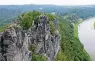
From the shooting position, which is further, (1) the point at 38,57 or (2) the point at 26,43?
(1) the point at 38,57

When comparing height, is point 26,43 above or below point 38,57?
above

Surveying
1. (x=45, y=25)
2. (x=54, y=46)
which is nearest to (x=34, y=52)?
(x=45, y=25)

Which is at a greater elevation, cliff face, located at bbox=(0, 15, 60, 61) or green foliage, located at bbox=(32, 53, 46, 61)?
cliff face, located at bbox=(0, 15, 60, 61)

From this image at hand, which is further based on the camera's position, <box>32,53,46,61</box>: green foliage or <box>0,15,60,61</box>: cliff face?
<box>32,53,46,61</box>: green foliage

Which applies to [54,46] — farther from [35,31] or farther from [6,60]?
[6,60]

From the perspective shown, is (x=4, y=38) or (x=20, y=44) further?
(x=20, y=44)

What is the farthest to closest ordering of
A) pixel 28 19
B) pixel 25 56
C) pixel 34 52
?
1. pixel 28 19
2. pixel 34 52
3. pixel 25 56

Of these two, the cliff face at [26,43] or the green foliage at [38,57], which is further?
the green foliage at [38,57]

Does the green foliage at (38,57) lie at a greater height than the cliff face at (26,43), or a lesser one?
lesser
